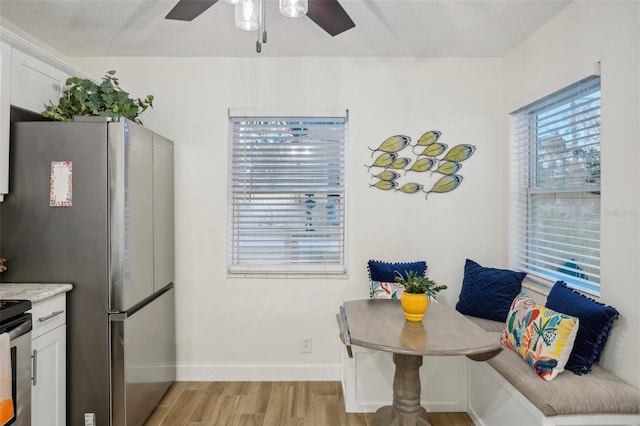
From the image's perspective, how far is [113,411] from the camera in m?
2.20

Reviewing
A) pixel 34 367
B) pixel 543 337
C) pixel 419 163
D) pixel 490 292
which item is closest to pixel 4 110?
pixel 34 367

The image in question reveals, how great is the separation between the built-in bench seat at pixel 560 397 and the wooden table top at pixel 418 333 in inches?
9.3

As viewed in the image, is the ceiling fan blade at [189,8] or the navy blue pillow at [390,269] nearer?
the ceiling fan blade at [189,8]

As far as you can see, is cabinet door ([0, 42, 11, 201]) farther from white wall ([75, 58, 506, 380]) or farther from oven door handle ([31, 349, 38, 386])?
white wall ([75, 58, 506, 380])

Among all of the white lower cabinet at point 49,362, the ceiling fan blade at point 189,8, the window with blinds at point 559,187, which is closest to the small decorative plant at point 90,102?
the ceiling fan blade at point 189,8

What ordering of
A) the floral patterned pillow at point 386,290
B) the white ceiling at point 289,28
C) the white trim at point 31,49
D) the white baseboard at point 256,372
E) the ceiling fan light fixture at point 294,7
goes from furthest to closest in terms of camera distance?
the white baseboard at point 256,372, the floral patterned pillow at point 386,290, the white ceiling at point 289,28, the white trim at point 31,49, the ceiling fan light fixture at point 294,7

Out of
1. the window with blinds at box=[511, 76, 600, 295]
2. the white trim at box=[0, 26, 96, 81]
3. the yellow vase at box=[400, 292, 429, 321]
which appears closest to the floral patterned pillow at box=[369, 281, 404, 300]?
the yellow vase at box=[400, 292, 429, 321]

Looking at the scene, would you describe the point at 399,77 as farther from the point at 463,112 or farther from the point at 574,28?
the point at 574,28

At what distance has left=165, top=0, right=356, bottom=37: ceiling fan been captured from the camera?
1.69 meters

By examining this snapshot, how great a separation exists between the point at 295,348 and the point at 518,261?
74.5 inches

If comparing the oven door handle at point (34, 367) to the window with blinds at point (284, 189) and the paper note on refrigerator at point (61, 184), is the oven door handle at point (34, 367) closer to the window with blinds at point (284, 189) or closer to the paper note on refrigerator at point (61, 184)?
the paper note on refrigerator at point (61, 184)

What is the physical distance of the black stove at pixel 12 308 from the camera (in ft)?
5.43

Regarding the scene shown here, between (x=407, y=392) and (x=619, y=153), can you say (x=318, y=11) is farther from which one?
(x=407, y=392)

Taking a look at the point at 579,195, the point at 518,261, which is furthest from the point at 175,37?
the point at 518,261
